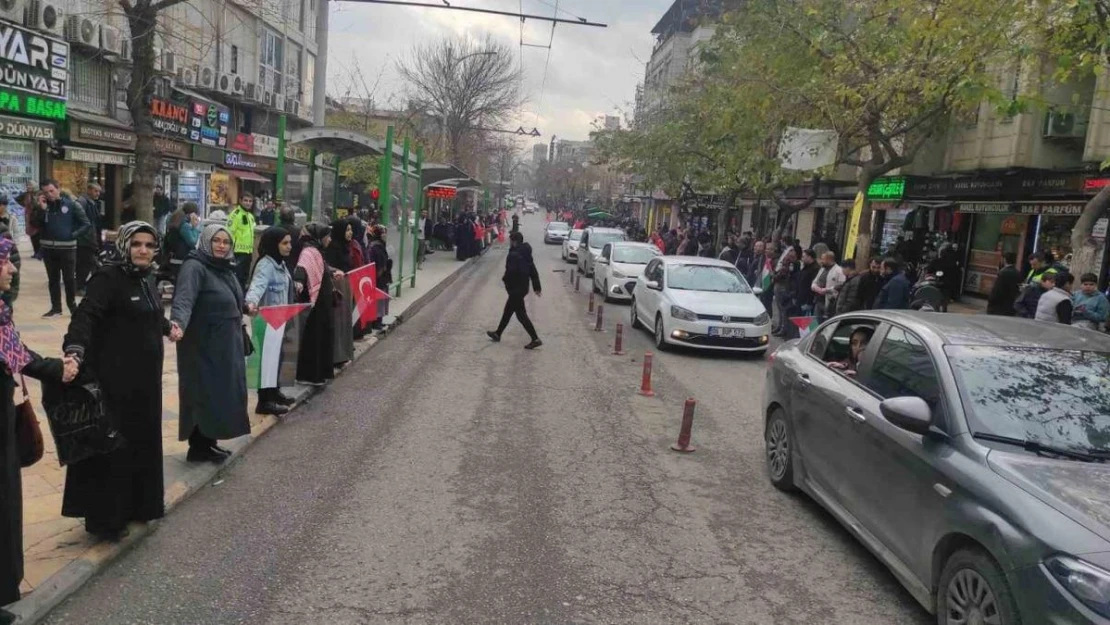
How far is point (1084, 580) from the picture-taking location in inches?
119

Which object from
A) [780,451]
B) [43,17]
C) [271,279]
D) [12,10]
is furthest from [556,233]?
[780,451]

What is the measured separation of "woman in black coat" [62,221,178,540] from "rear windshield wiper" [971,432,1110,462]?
4210mm

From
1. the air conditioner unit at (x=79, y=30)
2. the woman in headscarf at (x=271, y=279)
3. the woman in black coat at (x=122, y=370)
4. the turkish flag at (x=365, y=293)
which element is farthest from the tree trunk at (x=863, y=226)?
the air conditioner unit at (x=79, y=30)

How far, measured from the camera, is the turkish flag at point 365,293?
36.1 feet

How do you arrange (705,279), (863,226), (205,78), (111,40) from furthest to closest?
1. (205,78)
2. (111,40)
3. (863,226)
4. (705,279)

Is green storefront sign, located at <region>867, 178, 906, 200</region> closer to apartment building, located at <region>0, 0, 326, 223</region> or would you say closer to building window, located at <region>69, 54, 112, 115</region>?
apartment building, located at <region>0, 0, 326, 223</region>

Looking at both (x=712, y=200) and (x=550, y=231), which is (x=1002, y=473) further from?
(x=550, y=231)

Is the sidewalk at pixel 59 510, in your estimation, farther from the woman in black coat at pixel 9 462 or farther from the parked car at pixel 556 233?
the parked car at pixel 556 233

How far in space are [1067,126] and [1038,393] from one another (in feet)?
54.6

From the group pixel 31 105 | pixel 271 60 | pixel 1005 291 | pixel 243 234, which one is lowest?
pixel 243 234

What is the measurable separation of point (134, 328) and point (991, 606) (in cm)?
429

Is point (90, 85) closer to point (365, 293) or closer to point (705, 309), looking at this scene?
point (365, 293)

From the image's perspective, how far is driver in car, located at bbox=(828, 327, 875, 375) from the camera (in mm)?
5441

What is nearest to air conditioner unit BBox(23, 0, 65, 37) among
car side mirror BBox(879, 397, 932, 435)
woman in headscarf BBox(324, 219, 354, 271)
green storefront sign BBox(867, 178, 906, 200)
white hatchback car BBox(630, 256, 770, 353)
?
woman in headscarf BBox(324, 219, 354, 271)
